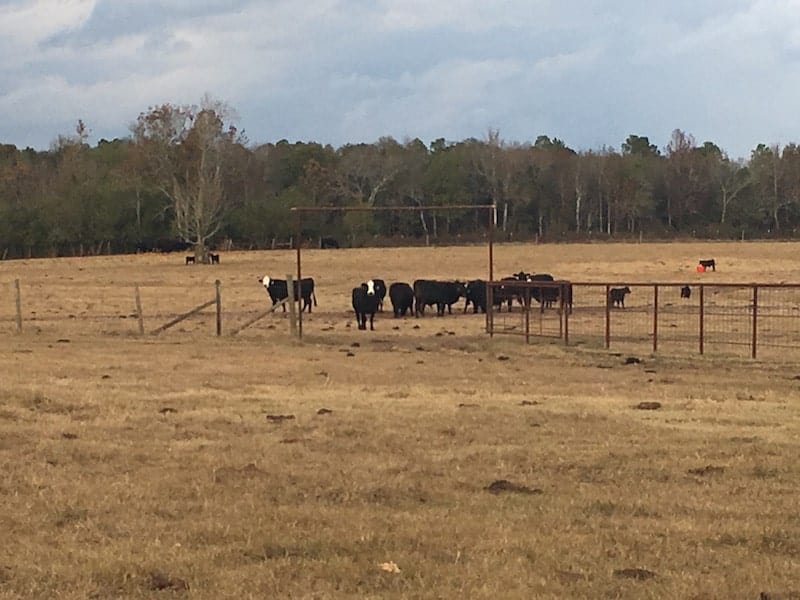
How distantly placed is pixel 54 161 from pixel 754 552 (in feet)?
430

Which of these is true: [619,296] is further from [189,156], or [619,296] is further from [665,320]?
[189,156]

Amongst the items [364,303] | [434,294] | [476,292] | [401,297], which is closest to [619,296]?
[476,292]

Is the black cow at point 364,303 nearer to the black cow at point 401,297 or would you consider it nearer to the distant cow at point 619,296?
the black cow at point 401,297

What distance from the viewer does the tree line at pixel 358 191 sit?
7362 centimetres

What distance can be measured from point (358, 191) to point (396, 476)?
284 ft

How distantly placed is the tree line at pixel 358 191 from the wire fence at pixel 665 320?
109 ft

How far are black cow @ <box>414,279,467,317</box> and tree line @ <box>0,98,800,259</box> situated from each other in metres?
33.4

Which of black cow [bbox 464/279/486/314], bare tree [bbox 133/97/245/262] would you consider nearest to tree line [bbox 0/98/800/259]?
bare tree [bbox 133/97/245/262]

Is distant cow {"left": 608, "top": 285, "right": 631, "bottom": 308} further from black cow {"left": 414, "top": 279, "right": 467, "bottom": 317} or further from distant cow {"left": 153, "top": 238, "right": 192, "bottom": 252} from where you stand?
distant cow {"left": 153, "top": 238, "right": 192, "bottom": 252}

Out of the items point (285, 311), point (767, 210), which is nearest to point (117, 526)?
point (285, 311)

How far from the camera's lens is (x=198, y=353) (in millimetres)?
21141

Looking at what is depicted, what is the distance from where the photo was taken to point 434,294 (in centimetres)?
3278

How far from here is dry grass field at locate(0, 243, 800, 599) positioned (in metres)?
6.17

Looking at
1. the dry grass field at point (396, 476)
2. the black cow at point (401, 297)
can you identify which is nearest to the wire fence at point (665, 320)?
the dry grass field at point (396, 476)
